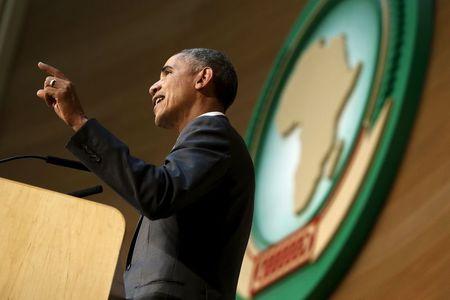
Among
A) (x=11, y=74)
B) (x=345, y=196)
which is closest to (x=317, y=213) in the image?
(x=345, y=196)

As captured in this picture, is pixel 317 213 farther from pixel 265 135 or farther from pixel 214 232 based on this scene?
pixel 214 232

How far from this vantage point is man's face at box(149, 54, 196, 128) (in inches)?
83.7

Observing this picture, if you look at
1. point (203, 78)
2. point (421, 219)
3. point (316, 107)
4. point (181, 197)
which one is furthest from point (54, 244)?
point (316, 107)

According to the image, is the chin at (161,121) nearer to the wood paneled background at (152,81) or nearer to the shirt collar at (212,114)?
the shirt collar at (212,114)

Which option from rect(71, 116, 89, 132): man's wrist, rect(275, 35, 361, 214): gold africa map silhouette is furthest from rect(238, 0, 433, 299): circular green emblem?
rect(71, 116, 89, 132): man's wrist

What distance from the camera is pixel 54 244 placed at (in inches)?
A: 66.4

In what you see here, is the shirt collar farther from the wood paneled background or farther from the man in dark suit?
the wood paneled background

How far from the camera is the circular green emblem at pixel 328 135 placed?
2848 mm

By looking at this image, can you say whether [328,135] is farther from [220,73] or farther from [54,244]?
[54,244]

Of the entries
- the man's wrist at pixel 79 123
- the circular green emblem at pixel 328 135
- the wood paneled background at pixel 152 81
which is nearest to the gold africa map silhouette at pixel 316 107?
the circular green emblem at pixel 328 135

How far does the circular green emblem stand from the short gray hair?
0.79 metres

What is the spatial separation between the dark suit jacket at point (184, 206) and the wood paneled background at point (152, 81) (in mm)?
905

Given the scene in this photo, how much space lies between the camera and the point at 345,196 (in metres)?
2.96

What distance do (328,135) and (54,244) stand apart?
1.72m
